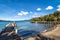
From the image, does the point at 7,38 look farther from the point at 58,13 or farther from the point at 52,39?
the point at 58,13

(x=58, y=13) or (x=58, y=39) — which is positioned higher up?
(x=58, y=13)

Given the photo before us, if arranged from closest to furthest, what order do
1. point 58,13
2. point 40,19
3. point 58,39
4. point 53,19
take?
point 58,39 < point 53,19 < point 58,13 < point 40,19

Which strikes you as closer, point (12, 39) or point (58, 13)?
point (12, 39)

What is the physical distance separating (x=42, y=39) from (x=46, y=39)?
43cm

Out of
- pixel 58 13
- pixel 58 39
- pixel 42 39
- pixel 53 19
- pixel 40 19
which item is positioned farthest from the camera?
pixel 40 19

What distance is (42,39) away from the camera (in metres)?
10.6

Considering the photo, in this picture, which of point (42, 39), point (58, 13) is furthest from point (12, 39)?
point (58, 13)

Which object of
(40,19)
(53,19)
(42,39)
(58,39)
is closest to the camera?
(58,39)

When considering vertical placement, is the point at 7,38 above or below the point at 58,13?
below

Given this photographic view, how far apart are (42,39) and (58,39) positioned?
1.51m

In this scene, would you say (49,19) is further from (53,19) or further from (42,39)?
(42,39)

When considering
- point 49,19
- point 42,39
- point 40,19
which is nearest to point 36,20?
point 40,19

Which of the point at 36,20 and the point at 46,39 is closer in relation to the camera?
the point at 46,39

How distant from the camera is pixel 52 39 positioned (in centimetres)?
995
